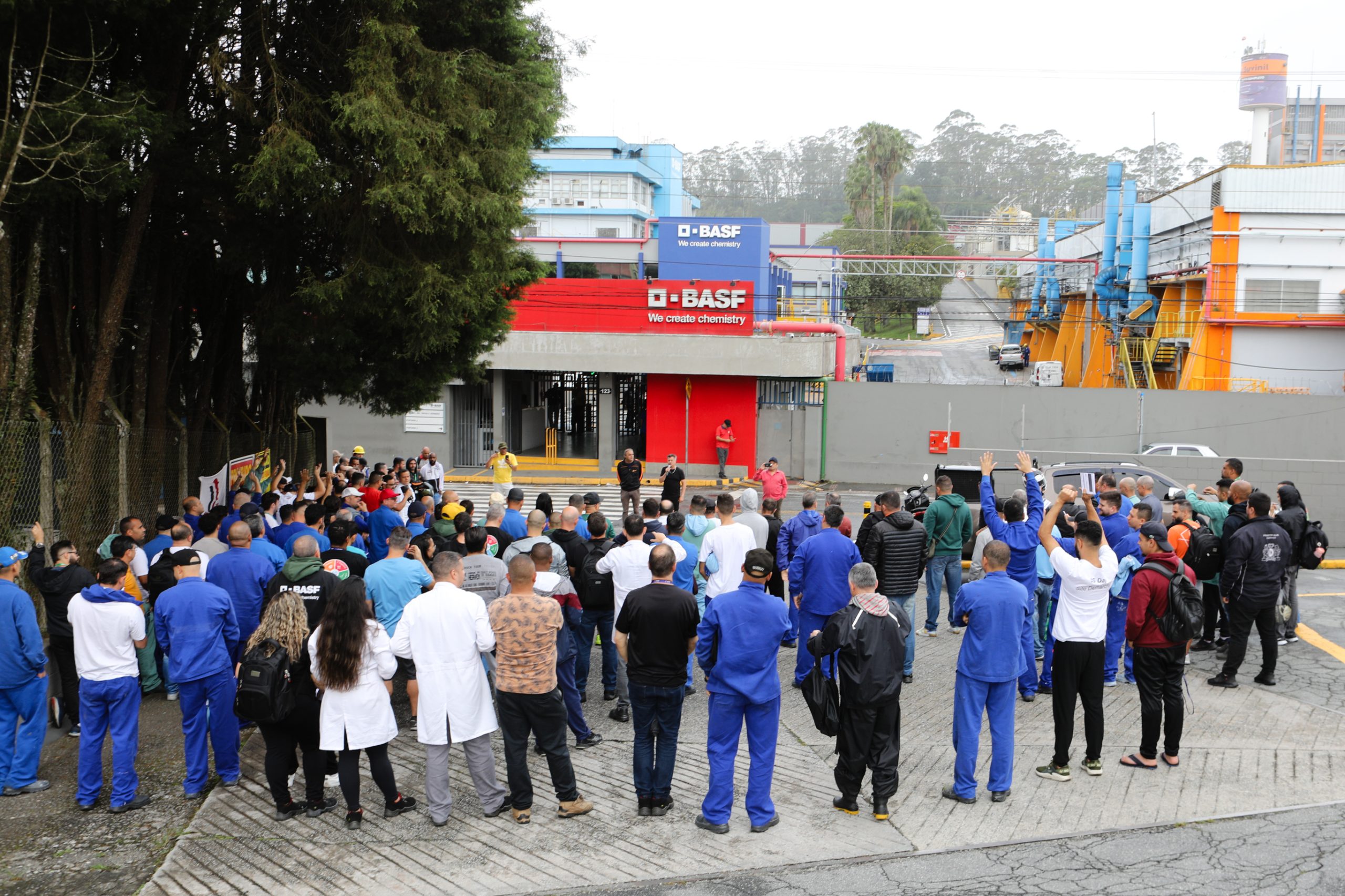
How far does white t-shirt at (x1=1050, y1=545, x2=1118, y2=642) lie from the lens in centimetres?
658

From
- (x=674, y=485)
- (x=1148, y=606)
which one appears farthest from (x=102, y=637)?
(x=674, y=485)

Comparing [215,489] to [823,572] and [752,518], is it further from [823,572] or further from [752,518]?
[823,572]

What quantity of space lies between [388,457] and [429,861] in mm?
22784

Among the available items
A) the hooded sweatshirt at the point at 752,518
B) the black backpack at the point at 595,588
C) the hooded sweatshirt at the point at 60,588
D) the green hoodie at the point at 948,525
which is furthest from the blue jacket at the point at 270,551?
the green hoodie at the point at 948,525

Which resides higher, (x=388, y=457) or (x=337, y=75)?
(x=337, y=75)

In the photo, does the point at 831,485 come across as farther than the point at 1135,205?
No

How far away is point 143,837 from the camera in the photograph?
19.7 feet

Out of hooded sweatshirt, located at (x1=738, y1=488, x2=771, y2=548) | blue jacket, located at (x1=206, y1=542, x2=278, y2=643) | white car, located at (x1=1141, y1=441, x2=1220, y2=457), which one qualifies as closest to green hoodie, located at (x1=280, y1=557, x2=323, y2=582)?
blue jacket, located at (x1=206, y1=542, x2=278, y2=643)

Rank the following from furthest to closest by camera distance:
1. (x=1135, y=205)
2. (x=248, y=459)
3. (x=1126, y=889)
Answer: (x=1135, y=205), (x=248, y=459), (x=1126, y=889)

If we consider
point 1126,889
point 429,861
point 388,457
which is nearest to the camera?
point 1126,889

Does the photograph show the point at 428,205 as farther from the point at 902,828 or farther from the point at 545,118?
the point at 902,828

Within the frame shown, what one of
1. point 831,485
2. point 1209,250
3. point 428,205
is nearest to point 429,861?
point 428,205

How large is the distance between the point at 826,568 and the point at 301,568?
397 centimetres

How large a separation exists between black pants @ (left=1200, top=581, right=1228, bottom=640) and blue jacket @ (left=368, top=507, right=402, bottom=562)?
822cm
